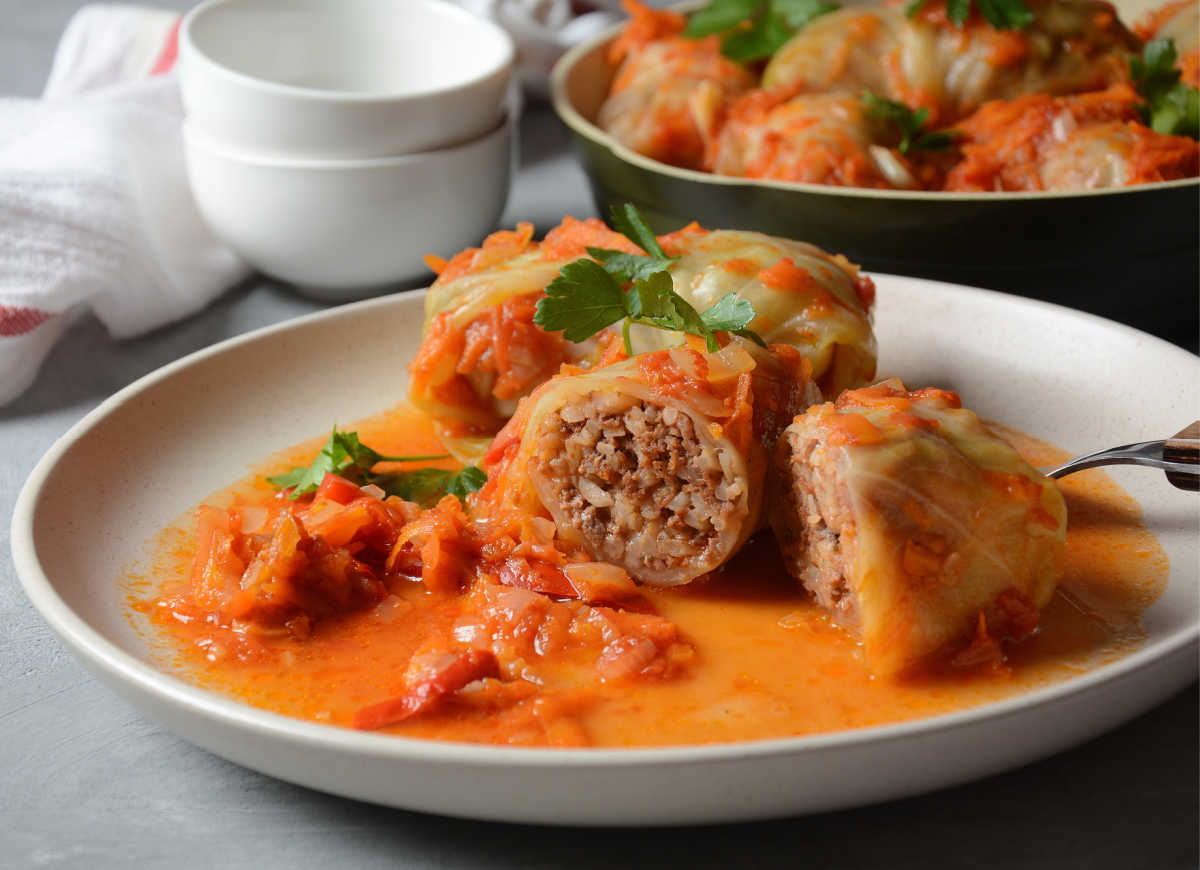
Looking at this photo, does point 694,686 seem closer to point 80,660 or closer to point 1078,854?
point 1078,854

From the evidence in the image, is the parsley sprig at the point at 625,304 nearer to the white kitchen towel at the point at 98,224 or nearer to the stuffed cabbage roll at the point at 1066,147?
the stuffed cabbage roll at the point at 1066,147

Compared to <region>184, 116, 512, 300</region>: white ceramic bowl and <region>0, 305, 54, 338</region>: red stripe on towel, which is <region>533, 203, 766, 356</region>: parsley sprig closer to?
<region>184, 116, 512, 300</region>: white ceramic bowl

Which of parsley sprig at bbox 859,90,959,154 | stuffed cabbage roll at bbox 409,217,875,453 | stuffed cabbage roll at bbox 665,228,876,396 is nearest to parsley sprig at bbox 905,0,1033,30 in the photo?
parsley sprig at bbox 859,90,959,154

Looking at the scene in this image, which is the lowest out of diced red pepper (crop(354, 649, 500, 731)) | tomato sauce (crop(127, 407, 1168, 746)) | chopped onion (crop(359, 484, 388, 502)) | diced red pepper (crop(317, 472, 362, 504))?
chopped onion (crop(359, 484, 388, 502))

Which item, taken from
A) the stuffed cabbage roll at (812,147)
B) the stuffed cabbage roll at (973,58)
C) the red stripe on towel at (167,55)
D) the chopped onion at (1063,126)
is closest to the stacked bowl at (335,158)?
the red stripe on towel at (167,55)

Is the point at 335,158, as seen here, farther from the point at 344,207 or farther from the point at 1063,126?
the point at 1063,126

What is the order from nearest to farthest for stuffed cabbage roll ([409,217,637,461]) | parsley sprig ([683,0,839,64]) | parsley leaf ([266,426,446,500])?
parsley leaf ([266,426,446,500]) → stuffed cabbage roll ([409,217,637,461]) → parsley sprig ([683,0,839,64])

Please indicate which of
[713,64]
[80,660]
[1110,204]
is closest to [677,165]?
[713,64]
